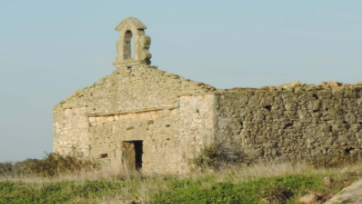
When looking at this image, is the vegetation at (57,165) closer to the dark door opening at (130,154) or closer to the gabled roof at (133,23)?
the dark door opening at (130,154)

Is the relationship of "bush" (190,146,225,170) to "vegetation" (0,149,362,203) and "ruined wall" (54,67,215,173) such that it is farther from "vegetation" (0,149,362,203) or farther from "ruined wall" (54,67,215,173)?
"ruined wall" (54,67,215,173)

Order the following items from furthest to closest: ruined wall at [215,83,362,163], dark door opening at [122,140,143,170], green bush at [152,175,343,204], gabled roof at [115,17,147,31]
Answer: gabled roof at [115,17,147,31], dark door opening at [122,140,143,170], ruined wall at [215,83,362,163], green bush at [152,175,343,204]

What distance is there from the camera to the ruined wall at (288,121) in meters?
14.6

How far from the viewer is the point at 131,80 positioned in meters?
17.2

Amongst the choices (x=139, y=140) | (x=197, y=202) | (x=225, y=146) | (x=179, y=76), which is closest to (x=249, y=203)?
(x=197, y=202)

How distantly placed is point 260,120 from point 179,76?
263 cm

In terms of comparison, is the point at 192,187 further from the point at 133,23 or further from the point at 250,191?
the point at 133,23

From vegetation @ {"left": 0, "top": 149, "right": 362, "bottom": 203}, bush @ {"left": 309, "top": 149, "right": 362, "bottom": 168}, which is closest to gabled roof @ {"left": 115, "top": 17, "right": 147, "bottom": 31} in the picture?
vegetation @ {"left": 0, "top": 149, "right": 362, "bottom": 203}

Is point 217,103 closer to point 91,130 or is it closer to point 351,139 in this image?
point 351,139

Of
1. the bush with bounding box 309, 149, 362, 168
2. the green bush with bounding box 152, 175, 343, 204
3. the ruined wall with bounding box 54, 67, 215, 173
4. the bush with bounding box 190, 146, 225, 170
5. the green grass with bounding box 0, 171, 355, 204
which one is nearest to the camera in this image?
the green bush with bounding box 152, 175, 343, 204

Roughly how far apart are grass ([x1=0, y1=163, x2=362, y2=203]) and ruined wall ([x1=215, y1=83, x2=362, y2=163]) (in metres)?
0.61

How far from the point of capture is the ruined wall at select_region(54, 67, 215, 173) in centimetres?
1530

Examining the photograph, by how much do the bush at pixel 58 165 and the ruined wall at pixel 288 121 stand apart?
17.0ft

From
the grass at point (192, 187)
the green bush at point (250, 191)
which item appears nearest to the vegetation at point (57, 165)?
the grass at point (192, 187)
